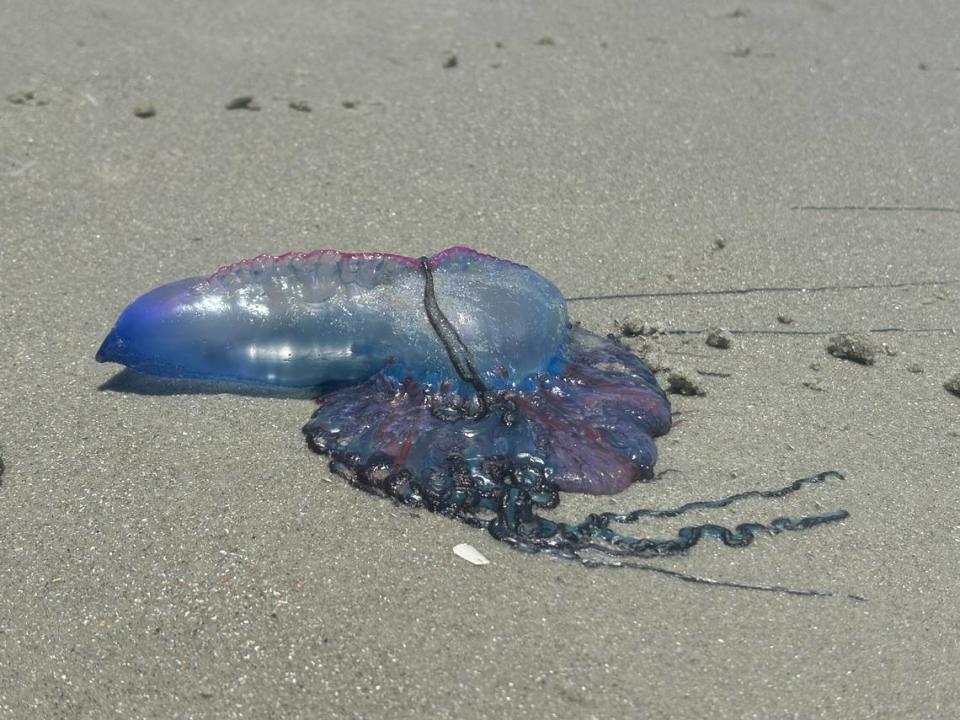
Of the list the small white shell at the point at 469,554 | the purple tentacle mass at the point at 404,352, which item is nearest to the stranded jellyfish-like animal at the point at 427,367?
the purple tentacle mass at the point at 404,352

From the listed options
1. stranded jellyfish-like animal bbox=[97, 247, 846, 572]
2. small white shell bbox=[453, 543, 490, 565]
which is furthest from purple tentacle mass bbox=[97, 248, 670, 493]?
small white shell bbox=[453, 543, 490, 565]

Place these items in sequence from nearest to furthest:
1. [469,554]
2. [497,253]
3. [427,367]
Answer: [469,554]
[427,367]
[497,253]

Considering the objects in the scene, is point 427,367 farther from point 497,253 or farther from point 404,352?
point 497,253

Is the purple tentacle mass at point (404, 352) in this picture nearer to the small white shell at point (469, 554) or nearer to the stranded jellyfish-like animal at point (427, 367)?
the stranded jellyfish-like animal at point (427, 367)

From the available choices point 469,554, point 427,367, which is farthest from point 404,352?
point 469,554

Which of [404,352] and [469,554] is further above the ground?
[404,352]

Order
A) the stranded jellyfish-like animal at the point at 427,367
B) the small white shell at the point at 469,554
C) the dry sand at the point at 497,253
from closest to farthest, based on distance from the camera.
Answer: the dry sand at the point at 497,253 < the small white shell at the point at 469,554 < the stranded jellyfish-like animal at the point at 427,367

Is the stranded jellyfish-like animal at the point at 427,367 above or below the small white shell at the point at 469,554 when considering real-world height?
above
